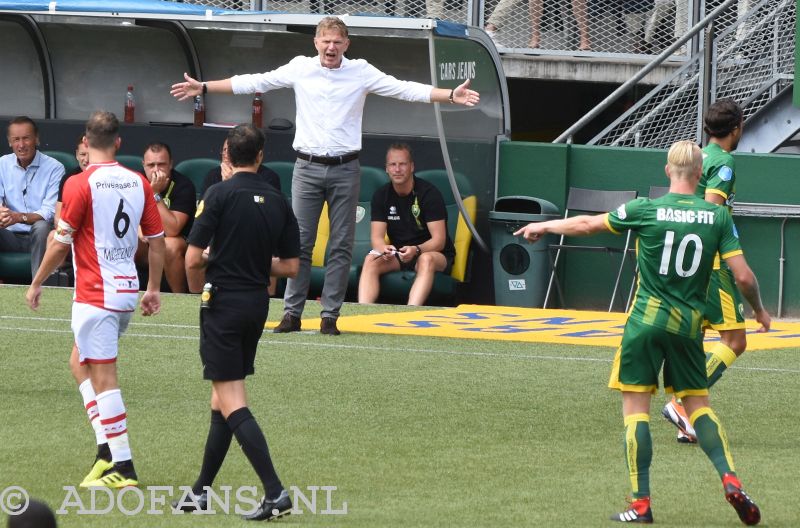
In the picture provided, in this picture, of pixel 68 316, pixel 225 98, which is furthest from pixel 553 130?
pixel 68 316

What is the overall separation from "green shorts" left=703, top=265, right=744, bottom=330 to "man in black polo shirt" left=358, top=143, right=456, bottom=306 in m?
5.77

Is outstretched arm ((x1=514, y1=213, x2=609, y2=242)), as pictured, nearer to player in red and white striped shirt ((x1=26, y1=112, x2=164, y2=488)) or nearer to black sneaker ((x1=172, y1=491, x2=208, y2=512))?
black sneaker ((x1=172, y1=491, x2=208, y2=512))

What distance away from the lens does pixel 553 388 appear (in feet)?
31.2

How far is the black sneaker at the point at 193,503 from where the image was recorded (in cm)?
614

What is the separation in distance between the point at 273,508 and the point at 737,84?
1110cm

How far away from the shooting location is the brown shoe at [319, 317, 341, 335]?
11.3m

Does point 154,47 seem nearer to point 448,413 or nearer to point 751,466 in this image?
point 448,413

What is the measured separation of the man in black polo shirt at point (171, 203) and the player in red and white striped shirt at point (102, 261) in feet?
23.4

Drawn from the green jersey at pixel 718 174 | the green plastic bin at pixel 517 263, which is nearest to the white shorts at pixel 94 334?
the green jersey at pixel 718 174

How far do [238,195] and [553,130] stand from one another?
15.4 meters

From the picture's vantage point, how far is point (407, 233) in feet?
45.3

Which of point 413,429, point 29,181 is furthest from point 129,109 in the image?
point 413,429

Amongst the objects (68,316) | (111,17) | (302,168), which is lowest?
(68,316)

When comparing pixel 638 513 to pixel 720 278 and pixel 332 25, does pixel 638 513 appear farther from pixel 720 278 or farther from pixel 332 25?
pixel 332 25
